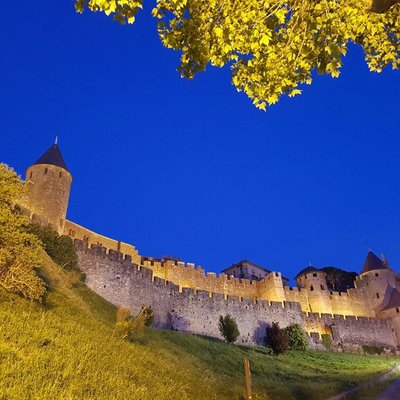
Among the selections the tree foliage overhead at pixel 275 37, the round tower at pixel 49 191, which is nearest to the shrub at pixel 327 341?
the round tower at pixel 49 191

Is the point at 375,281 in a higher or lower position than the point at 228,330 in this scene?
higher

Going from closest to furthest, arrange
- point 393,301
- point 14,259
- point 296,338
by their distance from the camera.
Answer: point 14,259
point 296,338
point 393,301

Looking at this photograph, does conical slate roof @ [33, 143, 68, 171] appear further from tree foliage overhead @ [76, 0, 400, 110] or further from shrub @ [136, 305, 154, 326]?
tree foliage overhead @ [76, 0, 400, 110]

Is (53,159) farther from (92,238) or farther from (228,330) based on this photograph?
(228,330)

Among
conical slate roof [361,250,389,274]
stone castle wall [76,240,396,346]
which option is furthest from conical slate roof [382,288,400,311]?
stone castle wall [76,240,396,346]

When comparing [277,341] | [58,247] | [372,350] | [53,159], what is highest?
[53,159]

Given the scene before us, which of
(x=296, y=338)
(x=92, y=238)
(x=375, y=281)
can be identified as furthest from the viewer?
(x=375, y=281)

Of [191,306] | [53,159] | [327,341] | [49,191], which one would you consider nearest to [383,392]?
[191,306]

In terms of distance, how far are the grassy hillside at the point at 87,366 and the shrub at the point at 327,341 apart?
1700cm

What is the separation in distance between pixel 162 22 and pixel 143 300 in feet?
78.2

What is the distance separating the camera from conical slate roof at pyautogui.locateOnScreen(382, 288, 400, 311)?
45.5 meters

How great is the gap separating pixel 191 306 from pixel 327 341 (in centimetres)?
1391

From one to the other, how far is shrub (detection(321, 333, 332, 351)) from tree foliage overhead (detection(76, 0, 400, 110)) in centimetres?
3312

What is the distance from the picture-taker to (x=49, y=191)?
28.9 meters
